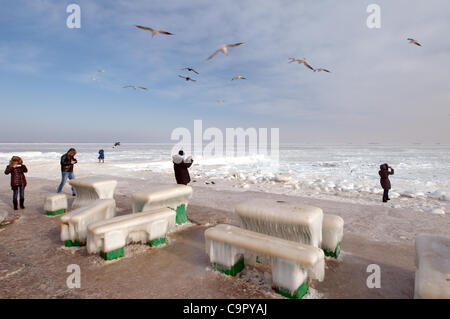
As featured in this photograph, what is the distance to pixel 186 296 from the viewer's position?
2.67 metres

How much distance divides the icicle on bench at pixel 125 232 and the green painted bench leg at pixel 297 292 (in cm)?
225

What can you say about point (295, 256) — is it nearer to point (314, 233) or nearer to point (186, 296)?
point (314, 233)

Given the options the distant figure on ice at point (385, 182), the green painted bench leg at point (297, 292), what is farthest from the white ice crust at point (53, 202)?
the distant figure on ice at point (385, 182)

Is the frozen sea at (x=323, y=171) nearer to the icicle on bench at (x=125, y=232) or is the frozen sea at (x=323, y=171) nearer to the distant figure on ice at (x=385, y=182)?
the distant figure on ice at (x=385, y=182)

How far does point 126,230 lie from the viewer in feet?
11.6

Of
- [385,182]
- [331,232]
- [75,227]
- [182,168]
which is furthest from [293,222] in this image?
[385,182]

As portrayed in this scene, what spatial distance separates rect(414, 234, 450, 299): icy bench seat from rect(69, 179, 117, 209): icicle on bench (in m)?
6.01

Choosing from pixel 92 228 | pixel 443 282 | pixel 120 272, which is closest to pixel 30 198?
pixel 92 228

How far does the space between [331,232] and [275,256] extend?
1.45 m

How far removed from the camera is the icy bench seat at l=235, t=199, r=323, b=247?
3.13 metres

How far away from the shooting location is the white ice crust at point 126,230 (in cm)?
336

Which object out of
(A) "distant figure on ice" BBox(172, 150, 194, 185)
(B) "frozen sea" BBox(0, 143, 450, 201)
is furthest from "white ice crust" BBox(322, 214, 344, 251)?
(B) "frozen sea" BBox(0, 143, 450, 201)

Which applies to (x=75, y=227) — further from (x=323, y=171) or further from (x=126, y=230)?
(x=323, y=171)
